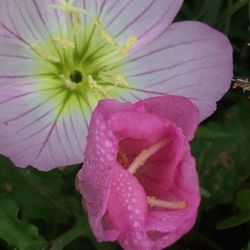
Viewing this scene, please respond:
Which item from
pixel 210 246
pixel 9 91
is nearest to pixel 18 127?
pixel 9 91

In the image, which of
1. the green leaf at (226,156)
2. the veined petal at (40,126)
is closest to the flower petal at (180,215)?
the veined petal at (40,126)

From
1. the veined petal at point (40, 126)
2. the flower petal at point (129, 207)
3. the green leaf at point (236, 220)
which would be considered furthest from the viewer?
the green leaf at point (236, 220)

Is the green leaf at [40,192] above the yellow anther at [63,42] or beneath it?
beneath

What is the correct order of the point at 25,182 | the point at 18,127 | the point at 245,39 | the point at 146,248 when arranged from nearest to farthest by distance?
the point at 146,248
the point at 18,127
the point at 25,182
the point at 245,39

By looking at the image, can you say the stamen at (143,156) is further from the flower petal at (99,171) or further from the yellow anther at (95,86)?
the yellow anther at (95,86)

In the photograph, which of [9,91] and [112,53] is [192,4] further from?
[9,91]

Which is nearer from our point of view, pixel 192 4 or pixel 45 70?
pixel 45 70
